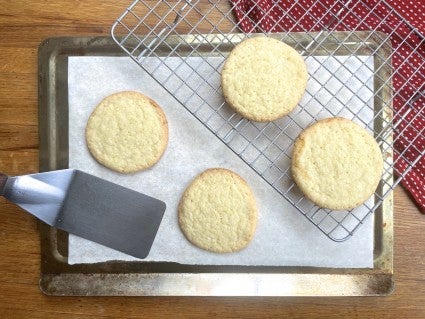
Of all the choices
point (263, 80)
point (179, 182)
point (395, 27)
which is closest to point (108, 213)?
point (179, 182)

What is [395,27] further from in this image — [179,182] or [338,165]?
[179,182]

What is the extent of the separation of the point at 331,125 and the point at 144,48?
0.53 metres

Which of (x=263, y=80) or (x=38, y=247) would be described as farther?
(x=38, y=247)

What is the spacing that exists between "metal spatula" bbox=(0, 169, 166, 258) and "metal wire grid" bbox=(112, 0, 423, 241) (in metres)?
0.28

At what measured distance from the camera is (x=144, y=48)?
58.2 inches

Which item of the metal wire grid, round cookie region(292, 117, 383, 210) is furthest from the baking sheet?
round cookie region(292, 117, 383, 210)

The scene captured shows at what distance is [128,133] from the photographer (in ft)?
4.78

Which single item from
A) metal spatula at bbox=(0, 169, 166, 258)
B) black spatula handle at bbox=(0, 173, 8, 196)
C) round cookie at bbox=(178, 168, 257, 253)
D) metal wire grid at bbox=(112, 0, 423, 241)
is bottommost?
black spatula handle at bbox=(0, 173, 8, 196)

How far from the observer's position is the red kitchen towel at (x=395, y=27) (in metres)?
1.46

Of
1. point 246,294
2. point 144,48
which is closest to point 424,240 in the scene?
point 246,294

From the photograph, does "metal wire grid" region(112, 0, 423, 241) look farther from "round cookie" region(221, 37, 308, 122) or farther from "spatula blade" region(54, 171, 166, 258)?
"spatula blade" region(54, 171, 166, 258)

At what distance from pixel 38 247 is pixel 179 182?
1.39 feet

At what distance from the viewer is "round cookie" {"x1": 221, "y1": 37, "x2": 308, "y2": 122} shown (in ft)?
4.46

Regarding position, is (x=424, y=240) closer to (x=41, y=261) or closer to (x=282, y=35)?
(x=282, y=35)
